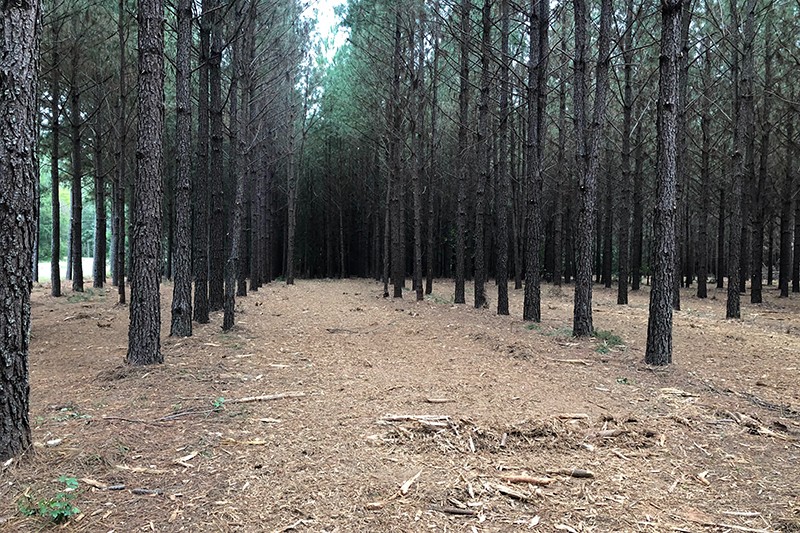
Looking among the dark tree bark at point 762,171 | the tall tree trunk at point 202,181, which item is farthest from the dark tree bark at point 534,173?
the dark tree bark at point 762,171

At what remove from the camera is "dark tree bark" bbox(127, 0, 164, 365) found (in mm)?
5562

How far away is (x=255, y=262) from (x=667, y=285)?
50.2 ft

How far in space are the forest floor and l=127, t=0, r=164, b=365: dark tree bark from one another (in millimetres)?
503

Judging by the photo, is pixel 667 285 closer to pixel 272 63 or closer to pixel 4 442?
pixel 4 442

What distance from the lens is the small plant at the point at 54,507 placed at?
8.07 feet

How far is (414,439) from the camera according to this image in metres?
3.56

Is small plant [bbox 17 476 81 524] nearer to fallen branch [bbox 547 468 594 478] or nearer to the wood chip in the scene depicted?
the wood chip

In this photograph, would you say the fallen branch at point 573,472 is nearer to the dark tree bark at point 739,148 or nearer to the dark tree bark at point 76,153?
the dark tree bark at point 739,148

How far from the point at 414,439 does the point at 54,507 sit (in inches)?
81.0

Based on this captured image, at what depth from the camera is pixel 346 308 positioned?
1295cm

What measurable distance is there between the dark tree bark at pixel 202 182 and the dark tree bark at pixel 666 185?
23.1ft

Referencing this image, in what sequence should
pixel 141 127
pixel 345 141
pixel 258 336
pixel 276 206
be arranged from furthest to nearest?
pixel 276 206
pixel 345 141
pixel 258 336
pixel 141 127

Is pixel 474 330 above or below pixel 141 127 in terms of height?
below

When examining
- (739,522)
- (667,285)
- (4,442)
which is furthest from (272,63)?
(739,522)
